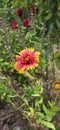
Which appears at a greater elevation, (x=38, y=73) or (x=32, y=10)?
(x=32, y=10)

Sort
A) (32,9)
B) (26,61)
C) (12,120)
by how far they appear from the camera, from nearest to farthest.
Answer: (26,61) → (12,120) → (32,9)

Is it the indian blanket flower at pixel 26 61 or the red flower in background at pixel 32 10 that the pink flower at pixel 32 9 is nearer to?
the red flower in background at pixel 32 10

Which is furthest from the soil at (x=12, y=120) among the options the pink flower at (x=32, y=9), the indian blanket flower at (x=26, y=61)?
the indian blanket flower at (x=26, y=61)

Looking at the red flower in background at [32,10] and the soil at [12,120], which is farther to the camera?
the red flower in background at [32,10]

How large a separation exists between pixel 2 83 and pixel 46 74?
1.59 feet

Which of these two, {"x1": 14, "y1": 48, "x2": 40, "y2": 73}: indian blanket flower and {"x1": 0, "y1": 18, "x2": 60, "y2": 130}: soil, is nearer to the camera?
{"x1": 14, "y1": 48, "x2": 40, "y2": 73}: indian blanket flower

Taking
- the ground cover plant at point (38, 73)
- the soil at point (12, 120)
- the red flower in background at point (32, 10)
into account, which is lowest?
the soil at point (12, 120)

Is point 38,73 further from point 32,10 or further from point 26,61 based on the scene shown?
point 26,61

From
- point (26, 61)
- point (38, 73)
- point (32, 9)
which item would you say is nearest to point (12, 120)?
point (38, 73)

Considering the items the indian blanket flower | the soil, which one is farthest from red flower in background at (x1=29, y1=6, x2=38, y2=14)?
the indian blanket flower

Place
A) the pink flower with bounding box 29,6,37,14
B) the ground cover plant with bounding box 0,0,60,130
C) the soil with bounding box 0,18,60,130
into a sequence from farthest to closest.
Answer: the pink flower with bounding box 29,6,37,14 < the soil with bounding box 0,18,60,130 < the ground cover plant with bounding box 0,0,60,130

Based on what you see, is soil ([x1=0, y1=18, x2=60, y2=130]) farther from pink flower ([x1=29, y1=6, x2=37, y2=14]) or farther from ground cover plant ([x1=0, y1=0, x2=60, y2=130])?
pink flower ([x1=29, y1=6, x2=37, y2=14])

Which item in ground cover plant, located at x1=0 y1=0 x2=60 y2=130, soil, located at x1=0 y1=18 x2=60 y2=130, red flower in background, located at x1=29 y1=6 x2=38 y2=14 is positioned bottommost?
soil, located at x1=0 y1=18 x2=60 y2=130

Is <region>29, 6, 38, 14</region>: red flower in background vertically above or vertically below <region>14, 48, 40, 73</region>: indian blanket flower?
above
